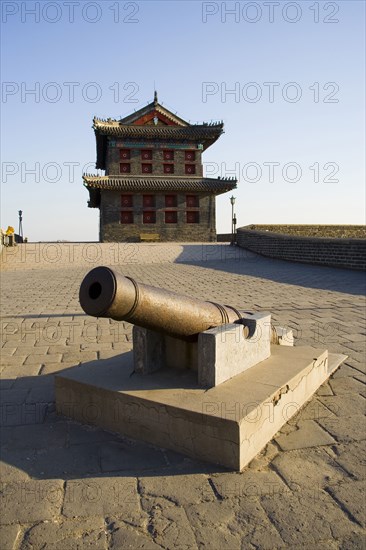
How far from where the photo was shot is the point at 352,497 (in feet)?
7.06

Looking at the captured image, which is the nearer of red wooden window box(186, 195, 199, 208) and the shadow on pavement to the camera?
the shadow on pavement

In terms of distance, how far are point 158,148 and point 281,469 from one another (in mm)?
36245

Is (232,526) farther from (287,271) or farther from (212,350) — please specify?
(287,271)

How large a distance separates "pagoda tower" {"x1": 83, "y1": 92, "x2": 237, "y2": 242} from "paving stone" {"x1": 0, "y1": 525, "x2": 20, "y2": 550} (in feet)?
108

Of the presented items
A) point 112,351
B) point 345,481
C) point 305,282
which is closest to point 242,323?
point 345,481

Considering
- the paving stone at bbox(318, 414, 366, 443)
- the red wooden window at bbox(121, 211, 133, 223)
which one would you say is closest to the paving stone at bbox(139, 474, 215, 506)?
the paving stone at bbox(318, 414, 366, 443)

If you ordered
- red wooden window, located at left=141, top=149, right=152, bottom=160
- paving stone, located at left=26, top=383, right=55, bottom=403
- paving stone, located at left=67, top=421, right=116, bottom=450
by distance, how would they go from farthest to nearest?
red wooden window, located at left=141, top=149, right=152, bottom=160, paving stone, located at left=26, top=383, right=55, bottom=403, paving stone, located at left=67, top=421, right=116, bottom=450

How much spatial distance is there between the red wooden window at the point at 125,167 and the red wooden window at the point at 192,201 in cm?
549

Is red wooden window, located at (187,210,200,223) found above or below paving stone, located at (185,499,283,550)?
above

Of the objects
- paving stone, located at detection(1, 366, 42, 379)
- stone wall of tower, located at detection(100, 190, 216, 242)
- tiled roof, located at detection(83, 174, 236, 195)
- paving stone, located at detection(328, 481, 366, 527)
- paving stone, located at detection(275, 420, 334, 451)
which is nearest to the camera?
paving stone, located at detection(328, 481, 366, 527)

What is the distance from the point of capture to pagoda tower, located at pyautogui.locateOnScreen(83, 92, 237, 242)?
1368 inches

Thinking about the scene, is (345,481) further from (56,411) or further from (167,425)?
(56,411)

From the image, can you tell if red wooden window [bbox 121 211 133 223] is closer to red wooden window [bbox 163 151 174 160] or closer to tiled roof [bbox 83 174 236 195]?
tiled roof [bbox 83 174 236 195]

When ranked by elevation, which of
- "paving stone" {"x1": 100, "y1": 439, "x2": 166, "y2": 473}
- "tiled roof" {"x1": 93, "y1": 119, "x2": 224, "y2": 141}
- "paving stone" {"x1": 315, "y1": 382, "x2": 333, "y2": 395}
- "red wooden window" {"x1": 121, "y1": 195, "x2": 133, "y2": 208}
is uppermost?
"tiled roof" {"x1": 93, "y1": 119, "x2": 224, "y2": 141}
